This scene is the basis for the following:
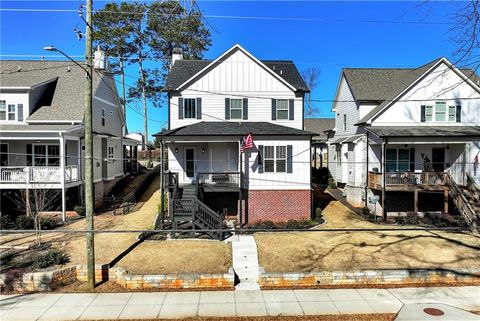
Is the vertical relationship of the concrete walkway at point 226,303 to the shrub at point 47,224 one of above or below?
below

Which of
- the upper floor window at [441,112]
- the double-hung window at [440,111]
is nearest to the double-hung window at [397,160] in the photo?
the upper floor window at [441,112]

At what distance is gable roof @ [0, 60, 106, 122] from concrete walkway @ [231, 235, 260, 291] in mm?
13162

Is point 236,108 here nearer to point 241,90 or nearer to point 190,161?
point 241,90

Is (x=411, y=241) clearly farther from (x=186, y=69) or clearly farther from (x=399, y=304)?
(x=186, y=69)

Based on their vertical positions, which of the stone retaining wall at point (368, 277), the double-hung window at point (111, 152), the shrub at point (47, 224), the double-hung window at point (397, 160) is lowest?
the stone retaining wall at point (368, 277)

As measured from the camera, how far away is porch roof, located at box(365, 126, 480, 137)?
20455mm

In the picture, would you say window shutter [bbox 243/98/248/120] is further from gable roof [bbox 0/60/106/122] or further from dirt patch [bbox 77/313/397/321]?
dirt patch [bbox 77/313/397/321]

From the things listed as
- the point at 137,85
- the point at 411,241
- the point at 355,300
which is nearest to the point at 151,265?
the point at 355,300

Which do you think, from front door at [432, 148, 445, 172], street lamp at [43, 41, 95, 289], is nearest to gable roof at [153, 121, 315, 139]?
street lamp at [43, 41, 95, 289]

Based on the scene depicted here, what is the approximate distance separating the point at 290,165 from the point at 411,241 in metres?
7.39

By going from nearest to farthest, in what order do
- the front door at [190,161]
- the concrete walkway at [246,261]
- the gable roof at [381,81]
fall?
the concrete walkway at [246,261]
the front door at [190,161]
the gable roof at [381,81]

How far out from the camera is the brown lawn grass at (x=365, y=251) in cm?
1271

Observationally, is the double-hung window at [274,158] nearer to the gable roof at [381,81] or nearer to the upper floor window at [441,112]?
the gable roof at [381,81]

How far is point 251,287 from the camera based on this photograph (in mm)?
11078
